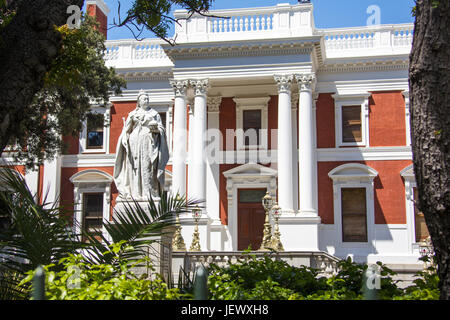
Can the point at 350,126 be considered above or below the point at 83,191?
above

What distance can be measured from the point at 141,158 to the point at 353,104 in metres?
18.7

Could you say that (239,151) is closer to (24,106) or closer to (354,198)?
(354,198)

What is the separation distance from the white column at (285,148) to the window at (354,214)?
134 inches

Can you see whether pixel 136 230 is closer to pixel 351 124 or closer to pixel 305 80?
pixel 305 80

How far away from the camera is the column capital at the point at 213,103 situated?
2639cm

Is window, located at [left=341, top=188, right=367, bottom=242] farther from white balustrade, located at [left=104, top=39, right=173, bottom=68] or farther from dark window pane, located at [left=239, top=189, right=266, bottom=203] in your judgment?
white balustrade, located at [left=104, top=39, right=173, bottom=68]

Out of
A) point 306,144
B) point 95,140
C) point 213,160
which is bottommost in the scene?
point 213,160

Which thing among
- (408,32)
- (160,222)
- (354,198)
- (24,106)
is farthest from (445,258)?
(408,32)

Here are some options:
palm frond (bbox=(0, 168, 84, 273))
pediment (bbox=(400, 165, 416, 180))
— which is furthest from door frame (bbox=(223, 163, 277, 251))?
palm frond (bbox=(0, 168, 84, 273))

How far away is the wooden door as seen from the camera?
25375mm

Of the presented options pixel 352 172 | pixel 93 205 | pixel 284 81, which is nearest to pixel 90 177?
pixel 93 205

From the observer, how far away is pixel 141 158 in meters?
8.52

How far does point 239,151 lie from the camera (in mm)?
26016

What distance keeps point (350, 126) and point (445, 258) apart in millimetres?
22443
